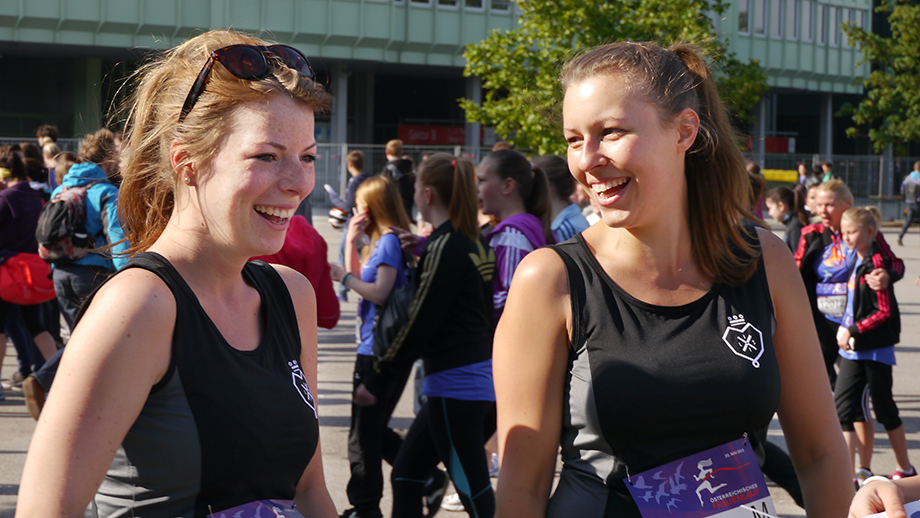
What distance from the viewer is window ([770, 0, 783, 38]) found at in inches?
1575

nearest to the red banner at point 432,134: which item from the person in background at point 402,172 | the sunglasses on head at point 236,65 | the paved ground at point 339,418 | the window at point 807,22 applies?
the window at point 807,22

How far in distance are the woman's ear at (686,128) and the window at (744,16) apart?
39151 mm

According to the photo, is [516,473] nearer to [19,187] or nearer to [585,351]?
[585,351]

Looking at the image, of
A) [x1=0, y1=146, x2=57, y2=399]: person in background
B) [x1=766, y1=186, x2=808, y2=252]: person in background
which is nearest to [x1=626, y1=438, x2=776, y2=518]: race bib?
[x1=766, y1=186, x2=808, y2=252]: person in background

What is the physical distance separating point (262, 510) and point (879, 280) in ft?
15.9

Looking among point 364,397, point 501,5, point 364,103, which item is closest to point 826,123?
point 501,5

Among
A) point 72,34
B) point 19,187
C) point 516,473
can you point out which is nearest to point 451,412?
point 516,473

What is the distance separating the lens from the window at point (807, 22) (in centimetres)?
4125

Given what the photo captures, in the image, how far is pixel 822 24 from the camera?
4209cm

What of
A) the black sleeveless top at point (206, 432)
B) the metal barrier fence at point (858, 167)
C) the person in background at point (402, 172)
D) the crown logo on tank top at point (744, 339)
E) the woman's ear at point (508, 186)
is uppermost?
the metal barrier fence at point (858, 167)

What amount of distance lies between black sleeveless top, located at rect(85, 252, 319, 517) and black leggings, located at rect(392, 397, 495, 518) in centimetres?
209

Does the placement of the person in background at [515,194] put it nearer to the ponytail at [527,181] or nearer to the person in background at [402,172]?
the ponytail at [527,181]

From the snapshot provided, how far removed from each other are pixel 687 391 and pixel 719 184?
2.11 ft

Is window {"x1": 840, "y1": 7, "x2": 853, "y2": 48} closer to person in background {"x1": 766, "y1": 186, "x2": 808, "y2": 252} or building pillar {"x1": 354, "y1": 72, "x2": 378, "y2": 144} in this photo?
building pillar {"x1": 354, "y1": 72, "x2": 378, "y2": 144}
